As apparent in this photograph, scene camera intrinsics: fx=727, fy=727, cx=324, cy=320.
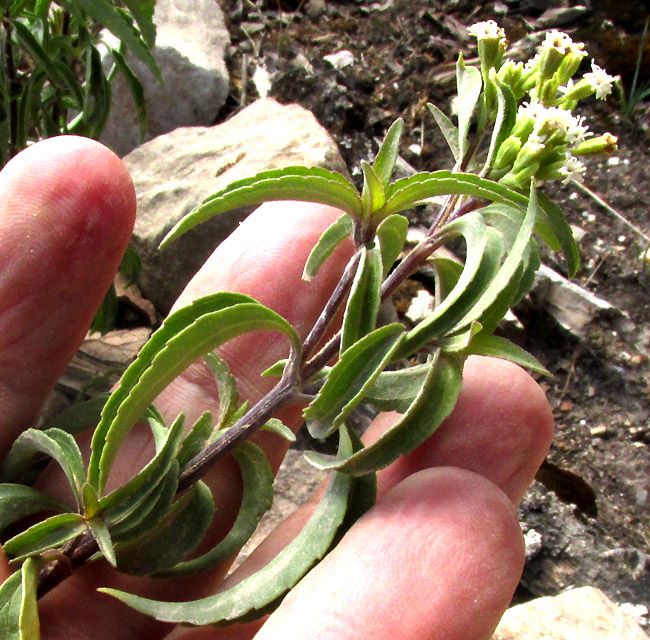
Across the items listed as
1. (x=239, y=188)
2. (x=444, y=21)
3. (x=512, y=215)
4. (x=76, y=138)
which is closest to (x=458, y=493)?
(x=512, y=215)

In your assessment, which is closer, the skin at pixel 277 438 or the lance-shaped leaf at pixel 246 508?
the skin at pixel 277 438

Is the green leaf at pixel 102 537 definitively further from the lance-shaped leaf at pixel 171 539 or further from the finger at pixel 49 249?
the finger at pixel 49 249

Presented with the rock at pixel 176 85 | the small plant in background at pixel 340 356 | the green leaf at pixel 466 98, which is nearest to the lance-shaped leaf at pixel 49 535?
the small plant in background at pixel 340 356

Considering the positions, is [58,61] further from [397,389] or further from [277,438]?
[397,389]

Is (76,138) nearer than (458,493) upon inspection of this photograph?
No

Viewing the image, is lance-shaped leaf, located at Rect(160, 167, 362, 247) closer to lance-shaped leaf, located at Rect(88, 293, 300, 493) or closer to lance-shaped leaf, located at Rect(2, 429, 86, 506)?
lance-shaped leaf, located at Rect(88, 293, 300, 493)

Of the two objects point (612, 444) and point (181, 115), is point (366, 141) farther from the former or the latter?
point (612, 444)
